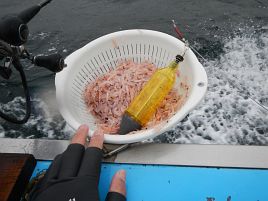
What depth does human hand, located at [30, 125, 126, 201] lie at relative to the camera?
1.55 metres

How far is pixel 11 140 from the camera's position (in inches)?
86.5

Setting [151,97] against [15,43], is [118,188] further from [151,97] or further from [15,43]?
[15,43]

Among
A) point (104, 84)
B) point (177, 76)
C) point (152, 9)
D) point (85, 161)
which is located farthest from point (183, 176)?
point (152, 9)

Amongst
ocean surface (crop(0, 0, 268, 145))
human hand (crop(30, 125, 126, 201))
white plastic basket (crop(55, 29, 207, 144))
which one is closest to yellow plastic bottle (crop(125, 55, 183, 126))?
white plastic basket (crop(55, 29, 207, 144))

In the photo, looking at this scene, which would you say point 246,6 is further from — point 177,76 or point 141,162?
point 141,162

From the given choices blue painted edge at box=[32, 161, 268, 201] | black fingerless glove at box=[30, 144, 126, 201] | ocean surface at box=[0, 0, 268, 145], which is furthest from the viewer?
ocean surface at box=[0, 0, 268, 145]

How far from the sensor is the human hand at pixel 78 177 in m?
1.55

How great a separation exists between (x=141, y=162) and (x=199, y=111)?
4.15ft

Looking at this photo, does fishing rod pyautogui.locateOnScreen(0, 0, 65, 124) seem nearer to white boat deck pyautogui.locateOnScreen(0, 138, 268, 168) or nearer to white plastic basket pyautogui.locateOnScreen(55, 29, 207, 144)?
white plastic basket pyautogui.locateOnScreen(55, 29, 207, 144)

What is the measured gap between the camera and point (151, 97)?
216cm

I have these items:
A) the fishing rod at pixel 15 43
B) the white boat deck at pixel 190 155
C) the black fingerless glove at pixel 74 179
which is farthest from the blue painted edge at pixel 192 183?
the fishing rod at pixel 15 43

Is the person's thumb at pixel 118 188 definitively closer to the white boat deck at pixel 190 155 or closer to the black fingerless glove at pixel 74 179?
the black fingerless glove at pixel 74 179

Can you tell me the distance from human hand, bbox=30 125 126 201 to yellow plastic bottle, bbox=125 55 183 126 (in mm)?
397

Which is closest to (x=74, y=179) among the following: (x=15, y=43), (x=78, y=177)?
(x=78, y=177)
